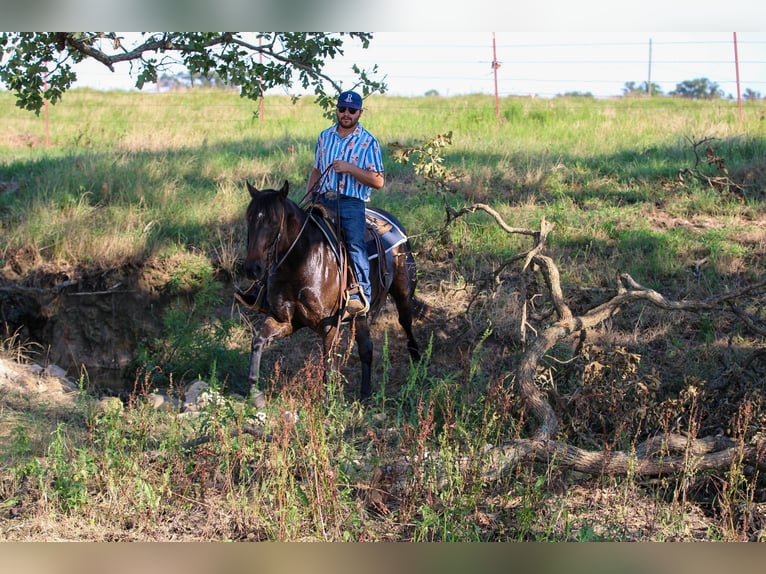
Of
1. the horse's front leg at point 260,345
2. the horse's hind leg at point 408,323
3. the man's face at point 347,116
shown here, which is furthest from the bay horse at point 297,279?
the horse's hind leg at point 408,323

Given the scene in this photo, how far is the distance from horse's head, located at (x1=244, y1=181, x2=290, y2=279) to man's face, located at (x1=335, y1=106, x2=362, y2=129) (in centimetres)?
94

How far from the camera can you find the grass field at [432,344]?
5.73 m

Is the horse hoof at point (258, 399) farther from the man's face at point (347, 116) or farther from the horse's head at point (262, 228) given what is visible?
the man's face at point (347, 116)

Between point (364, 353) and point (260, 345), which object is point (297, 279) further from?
point (364, 353)

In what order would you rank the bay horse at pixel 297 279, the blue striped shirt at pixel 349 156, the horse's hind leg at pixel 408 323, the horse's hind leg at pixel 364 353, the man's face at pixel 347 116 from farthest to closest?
the horse's hind leg at pixel 408 323, the horse's hind leg at pixel 364 353, the blue striped shirt at pixel 349 156, the man's face at pixel 347 116, the bay horse at pixel 297 279

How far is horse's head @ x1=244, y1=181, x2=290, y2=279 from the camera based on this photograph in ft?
24.1

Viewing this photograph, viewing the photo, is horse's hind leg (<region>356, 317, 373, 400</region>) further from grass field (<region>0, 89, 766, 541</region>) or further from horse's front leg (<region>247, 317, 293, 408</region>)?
horse's front leg (<region>247, 317, 293, 408</region>)

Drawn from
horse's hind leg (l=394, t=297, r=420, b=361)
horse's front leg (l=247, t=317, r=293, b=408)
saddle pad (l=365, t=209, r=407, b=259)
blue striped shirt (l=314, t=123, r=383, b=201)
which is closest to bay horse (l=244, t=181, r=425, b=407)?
horse's front leg (l=247, t=317, r=293, b=408)

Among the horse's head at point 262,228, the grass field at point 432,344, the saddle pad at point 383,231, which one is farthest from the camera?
the saddle pad at point 383,231

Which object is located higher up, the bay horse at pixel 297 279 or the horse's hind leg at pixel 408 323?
the bay horse at pixel 297 279

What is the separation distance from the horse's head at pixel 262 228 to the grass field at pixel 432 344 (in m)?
1.08

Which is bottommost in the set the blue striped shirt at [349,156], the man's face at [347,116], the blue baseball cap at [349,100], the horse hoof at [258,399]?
the horse hoof at [258,399]

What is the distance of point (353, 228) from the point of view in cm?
854

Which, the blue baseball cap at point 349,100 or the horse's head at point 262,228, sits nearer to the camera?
the horse's head at point 262,228
